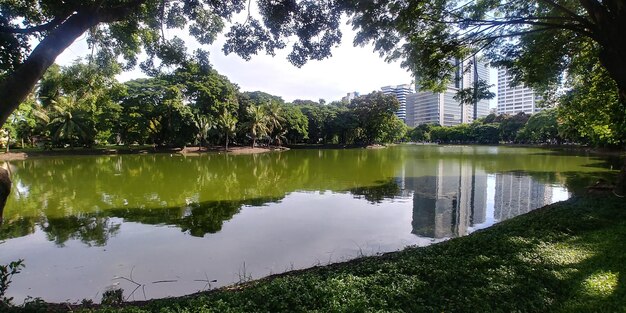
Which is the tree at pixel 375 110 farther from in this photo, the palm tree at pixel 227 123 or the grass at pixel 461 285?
the grass at pixel 461 285

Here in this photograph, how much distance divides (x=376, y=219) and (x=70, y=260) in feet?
23.4

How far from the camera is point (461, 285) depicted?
13.2 feet

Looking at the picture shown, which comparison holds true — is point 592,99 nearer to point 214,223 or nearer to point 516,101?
point 214,223

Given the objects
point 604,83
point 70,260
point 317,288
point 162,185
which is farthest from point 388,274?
point 162,185

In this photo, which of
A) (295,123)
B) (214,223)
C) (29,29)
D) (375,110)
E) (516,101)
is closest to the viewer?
(29,29)

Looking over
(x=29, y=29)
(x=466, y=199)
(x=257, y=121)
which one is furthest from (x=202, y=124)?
(x=29, y=29)

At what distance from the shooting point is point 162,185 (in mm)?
15602

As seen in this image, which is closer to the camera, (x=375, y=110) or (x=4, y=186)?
(x=4, y=186)

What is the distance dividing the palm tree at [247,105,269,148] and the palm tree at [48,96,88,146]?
57.8 ft

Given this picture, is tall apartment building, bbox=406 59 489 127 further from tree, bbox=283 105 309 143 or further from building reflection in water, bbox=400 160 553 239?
building reflection in water, bbox=400 160 553 239

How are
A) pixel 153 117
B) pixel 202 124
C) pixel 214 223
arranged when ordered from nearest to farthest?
pixel 214 223
pixel 153 117
pixel 202 124

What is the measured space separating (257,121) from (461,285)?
135 feet

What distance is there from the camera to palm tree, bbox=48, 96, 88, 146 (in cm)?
3369

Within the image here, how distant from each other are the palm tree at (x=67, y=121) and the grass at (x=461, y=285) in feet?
121
